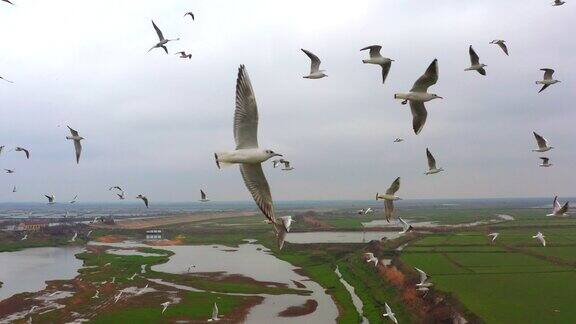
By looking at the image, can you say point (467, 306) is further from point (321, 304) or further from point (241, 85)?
point (241, 85)

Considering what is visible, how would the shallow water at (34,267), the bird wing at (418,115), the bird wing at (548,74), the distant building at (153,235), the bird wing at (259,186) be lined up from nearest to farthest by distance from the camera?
the bird wing at (259,186) < the bird wing at (418,115) < the bird wing at (548,74) < the shallow water at (34,267) < the distant building at (153,235)

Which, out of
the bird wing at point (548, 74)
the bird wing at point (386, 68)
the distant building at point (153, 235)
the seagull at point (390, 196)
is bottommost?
the distant building at point (153, 235)

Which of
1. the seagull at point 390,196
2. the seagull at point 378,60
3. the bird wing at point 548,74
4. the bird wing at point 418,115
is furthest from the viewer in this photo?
the bird wing at point 548,74

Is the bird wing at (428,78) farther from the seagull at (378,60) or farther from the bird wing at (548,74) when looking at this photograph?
the bird wing at (548,74)

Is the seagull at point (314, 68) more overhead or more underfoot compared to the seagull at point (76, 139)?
more overhead

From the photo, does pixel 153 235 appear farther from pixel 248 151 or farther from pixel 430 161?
pixel 248 151

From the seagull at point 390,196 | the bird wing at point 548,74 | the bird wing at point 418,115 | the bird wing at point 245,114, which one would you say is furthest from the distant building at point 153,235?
the bird wing at point 245,114

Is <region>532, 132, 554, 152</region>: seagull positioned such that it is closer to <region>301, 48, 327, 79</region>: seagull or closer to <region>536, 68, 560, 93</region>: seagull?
<region>536, 68, 560, 93</region>: seagull

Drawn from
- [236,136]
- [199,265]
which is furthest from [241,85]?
[199,265]
